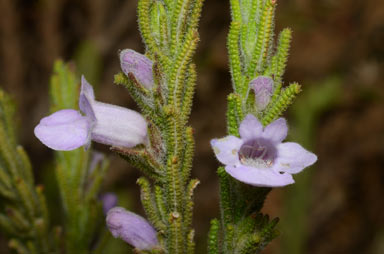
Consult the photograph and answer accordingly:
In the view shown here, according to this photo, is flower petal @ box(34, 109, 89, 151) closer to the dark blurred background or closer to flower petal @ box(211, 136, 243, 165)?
flower petal @ box(211, 136, 243, 165)

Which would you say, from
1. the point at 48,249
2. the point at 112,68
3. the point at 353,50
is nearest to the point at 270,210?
the point at 353,50

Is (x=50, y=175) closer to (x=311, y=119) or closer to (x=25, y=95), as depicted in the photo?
(x=25, y=95)

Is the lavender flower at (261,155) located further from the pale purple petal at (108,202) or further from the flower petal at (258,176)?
the pale purple petal at (108,202)

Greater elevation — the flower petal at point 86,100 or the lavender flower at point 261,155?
the flower petal at point 86,100

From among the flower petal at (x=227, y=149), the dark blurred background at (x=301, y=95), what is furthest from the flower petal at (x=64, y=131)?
the dark blurred background at (x=301, y=95)

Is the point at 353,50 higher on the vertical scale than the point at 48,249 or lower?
higher
